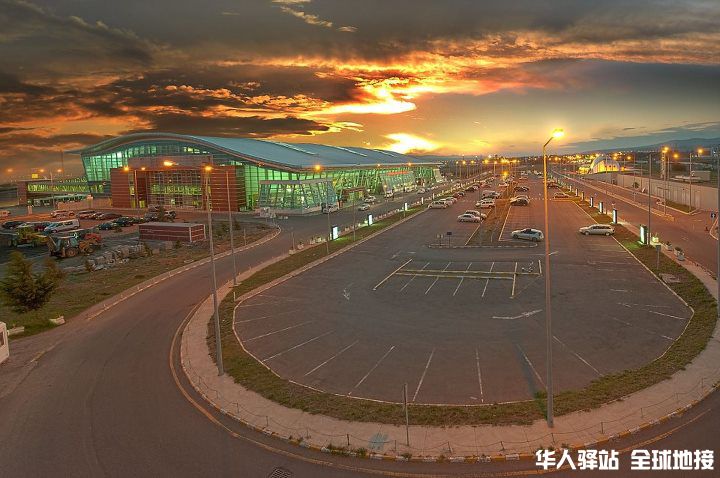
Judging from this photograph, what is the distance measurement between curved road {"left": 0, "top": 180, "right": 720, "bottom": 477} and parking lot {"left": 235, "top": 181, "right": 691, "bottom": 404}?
14.0ft

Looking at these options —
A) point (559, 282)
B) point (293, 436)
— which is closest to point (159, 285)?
point (293, 436)

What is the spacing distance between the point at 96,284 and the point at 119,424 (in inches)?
1087

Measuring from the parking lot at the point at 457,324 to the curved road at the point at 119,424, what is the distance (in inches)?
168

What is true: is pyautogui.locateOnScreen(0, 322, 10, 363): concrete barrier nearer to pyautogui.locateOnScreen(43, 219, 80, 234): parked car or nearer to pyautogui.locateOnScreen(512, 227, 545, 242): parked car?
pyautogui.locateOnScreen(512, 227, 545, 242): parked car

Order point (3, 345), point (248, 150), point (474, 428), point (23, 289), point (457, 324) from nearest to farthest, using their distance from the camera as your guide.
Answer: point (474, 428)
point (3, 345)
point (457, 324)
point (23, 289)
point (248, 150)

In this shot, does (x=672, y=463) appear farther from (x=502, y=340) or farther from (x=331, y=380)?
(x=331, y=380)

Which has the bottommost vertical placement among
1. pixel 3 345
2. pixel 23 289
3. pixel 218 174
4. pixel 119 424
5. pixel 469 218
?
pixel 119 424

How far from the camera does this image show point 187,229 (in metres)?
61.1

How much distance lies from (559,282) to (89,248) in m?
50.9

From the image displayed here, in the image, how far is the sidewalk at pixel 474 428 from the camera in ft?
47.6

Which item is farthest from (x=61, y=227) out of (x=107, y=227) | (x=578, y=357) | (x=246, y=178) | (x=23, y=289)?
(x=578, y=357)

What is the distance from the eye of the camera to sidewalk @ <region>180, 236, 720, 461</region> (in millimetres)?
14516

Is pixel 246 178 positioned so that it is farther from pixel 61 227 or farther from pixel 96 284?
pixel 96 284

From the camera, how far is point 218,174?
95.5 meters
